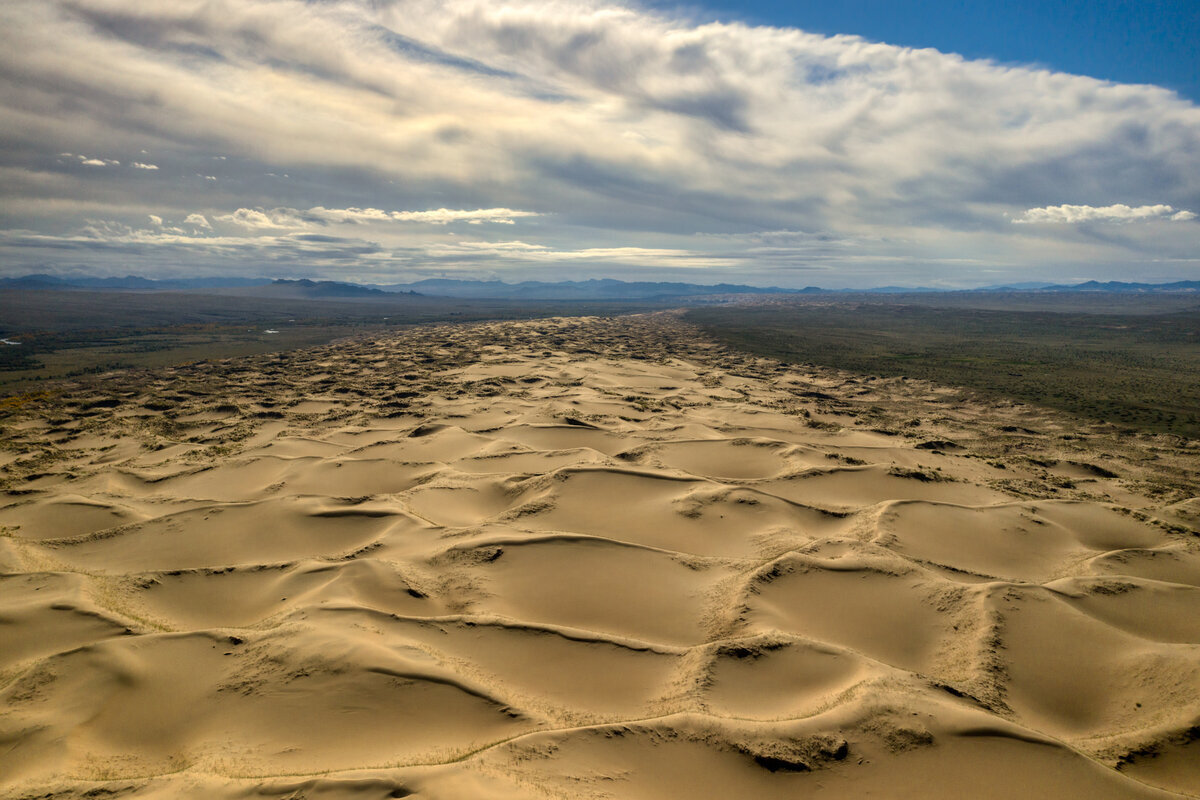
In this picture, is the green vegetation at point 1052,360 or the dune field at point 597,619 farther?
the green vegetation at point 1052,360

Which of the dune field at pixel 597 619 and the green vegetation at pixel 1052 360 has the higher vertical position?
the green vegetation at pixel 1052 360

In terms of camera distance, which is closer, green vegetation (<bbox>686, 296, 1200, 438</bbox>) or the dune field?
the dune field

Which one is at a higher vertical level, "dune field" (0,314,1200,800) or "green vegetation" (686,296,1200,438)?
"green vegetation" (686,296,1200,438)

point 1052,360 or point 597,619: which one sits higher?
point 1052,360

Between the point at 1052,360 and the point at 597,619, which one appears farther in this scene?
the point at 1052,360

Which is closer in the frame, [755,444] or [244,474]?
[244,474]

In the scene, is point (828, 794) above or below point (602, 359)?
below

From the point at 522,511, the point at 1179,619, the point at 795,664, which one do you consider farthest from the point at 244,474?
the point at 1179,619

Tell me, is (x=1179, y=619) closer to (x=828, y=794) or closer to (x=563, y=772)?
(x=828, y=794)
